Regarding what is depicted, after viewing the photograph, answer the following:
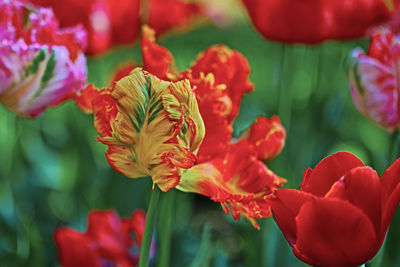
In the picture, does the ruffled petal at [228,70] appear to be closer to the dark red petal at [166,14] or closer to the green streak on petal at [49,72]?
the green streak on petal at [49,72]

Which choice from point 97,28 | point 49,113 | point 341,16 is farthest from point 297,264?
point 49,113

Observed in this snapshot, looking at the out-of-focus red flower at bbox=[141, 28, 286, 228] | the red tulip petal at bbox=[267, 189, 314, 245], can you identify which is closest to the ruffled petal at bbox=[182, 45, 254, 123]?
the out-of-focus red flower at bbox=[141, 28, 286, 228]

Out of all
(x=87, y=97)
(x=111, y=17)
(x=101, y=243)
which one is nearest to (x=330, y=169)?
(x=87, y=97)

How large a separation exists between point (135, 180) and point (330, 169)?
0.62m

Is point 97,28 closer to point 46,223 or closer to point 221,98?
point 46,223

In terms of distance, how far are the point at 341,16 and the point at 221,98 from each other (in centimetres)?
39

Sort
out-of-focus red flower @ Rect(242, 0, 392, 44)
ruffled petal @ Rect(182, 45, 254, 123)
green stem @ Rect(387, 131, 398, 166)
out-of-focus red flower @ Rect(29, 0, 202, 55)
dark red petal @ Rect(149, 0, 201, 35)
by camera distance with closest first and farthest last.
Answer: ruffled petal @ Rect(182, 45, 254, 123) → green stem @ Rect(387, 131, 398, 166) → out-of-focus red flower @ Rect(242, 0, 392, 44) → out-of-focus red flower @ Rect(29, 0, 202, 55) → dark red petal @ Rect(149, 0, 201, 35)

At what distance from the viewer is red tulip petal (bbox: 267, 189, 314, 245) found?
0.37 m

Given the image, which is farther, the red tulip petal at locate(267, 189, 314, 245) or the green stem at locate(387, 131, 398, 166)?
the green stem at locate(387, 131, 398, 166)

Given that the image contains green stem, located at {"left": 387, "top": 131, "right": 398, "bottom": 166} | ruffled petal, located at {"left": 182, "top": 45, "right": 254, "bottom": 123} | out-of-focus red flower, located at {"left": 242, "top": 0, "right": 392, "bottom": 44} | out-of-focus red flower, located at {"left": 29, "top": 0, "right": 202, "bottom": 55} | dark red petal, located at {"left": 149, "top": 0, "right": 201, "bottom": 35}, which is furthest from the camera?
dark red petal, located at {"left": 149, "top": 0, "right": 201, "bottom": 35}

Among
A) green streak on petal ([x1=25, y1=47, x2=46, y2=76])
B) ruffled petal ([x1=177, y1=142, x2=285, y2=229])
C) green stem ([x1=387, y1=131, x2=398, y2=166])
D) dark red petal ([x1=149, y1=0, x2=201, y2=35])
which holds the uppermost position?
green streak on petal ([x1=25, y1=47, x2=46, y2=76])

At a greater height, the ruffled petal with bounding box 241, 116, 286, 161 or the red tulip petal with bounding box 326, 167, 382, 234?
the red tulip petal with bounding box 326, 167, 382, 234

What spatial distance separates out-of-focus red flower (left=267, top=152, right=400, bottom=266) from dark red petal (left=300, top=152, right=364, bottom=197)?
0.05 feet

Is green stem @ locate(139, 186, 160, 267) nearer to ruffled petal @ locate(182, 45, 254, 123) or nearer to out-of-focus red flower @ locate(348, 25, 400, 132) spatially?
ruffled petal @ locate(182, 45, 254, 123)
